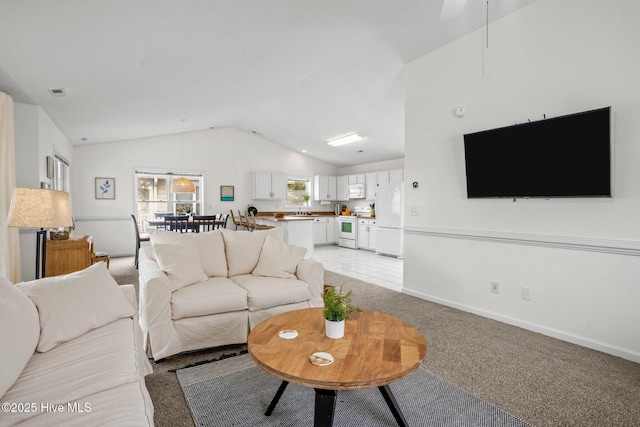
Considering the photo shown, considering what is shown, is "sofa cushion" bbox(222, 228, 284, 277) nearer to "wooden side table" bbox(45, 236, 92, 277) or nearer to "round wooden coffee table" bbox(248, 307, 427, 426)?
"round wooden coffee table" bbox(248, 307, 427, 426)

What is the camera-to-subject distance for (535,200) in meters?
2.99

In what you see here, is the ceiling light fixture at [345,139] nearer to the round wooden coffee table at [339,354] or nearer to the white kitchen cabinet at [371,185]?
the white kitchen cabinet at [371,185]

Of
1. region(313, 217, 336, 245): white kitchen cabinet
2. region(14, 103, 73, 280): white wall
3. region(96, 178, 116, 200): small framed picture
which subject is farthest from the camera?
region(313, 217, 336, 245): white kitchen cabinet

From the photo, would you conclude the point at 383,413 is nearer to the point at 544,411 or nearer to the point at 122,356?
the point at 544,411

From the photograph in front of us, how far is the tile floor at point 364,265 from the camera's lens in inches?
197

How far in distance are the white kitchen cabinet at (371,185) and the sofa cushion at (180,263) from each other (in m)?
5.90

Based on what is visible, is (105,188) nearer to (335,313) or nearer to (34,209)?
(34,209)

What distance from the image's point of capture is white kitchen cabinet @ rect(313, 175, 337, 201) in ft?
30.0

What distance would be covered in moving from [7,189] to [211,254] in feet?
6.95

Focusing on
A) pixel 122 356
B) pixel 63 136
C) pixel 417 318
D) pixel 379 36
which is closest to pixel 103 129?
pixel 63 136

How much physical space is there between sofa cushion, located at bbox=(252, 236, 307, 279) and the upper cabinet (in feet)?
16.8

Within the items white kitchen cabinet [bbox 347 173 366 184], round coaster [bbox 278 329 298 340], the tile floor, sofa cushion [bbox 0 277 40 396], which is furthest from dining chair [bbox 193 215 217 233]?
white kitchen cabinet [bbox 347 173 366 184]

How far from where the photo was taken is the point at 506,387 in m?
2.05

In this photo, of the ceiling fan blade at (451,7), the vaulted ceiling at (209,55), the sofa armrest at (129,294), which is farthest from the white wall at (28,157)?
the ceiling fan blade at (451,7)
